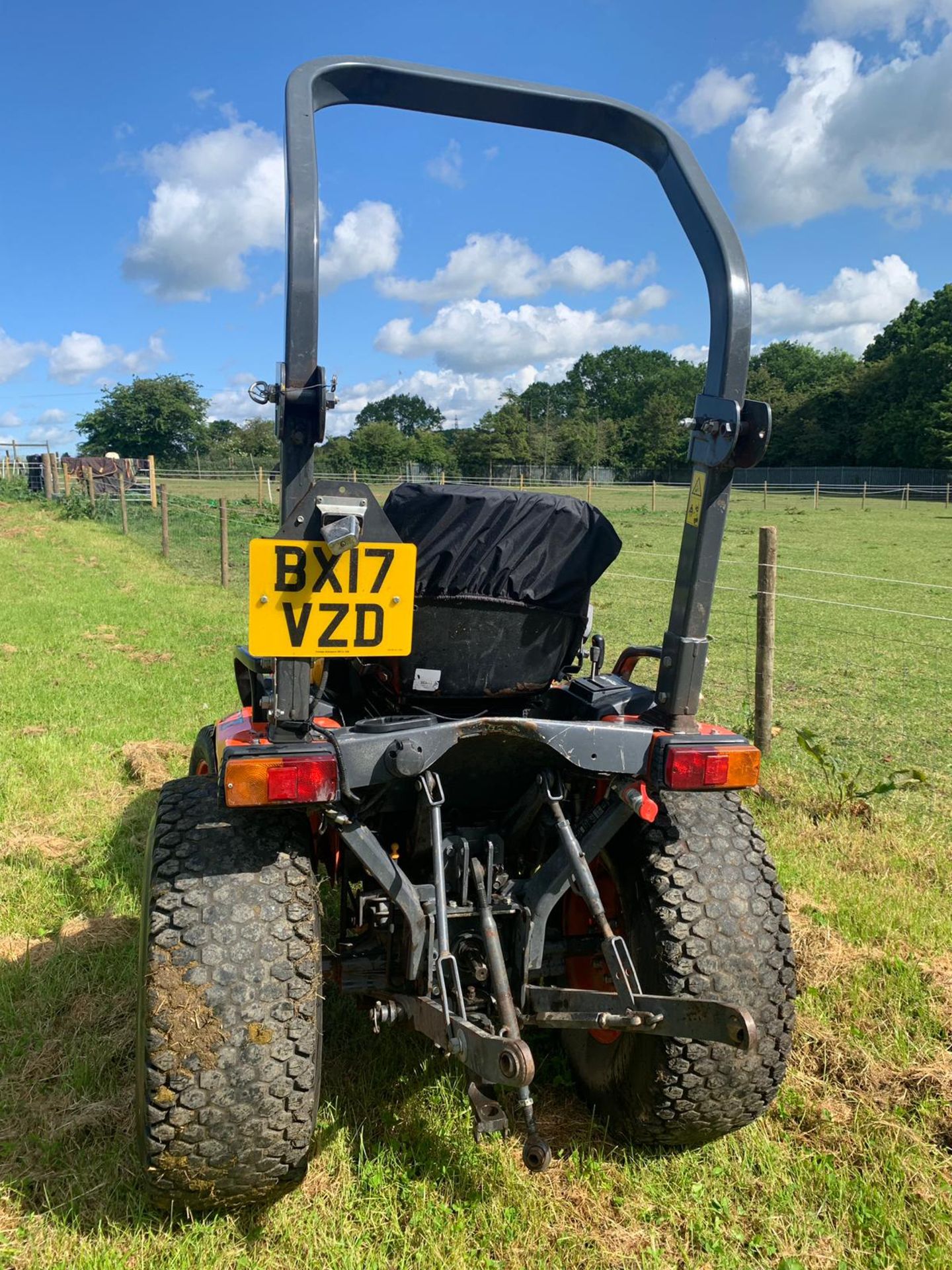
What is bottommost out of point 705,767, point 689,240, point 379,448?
point 705,767

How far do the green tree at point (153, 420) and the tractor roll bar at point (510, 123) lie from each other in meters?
63.4

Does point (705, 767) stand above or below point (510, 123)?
below

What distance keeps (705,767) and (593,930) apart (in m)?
0.80

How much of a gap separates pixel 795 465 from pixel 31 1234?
240ft

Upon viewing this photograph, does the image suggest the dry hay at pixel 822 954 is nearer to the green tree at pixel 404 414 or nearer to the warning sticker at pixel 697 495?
the warning sticker at pixel 697 495

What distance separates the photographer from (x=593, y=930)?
9.66 ft

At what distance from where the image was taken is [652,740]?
2.48 metres

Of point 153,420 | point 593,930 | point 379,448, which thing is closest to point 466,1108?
point 593,930

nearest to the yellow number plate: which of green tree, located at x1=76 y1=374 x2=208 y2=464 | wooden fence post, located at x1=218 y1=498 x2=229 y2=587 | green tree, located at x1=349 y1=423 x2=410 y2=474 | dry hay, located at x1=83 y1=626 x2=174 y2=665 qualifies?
green tree, located at x1=349 y1=423 x2=410 y2=474

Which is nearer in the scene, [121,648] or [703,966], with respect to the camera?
[703,966]

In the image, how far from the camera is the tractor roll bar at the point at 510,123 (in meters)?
2.05

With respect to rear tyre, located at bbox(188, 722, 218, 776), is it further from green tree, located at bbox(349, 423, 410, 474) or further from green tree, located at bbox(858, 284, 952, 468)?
green tree, located at bbox(858, 284, 952, 468)

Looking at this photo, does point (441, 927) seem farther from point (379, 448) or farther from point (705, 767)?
point (379, 448)

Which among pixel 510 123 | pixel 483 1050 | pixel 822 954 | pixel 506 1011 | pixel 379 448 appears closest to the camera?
pixel 483 1050
